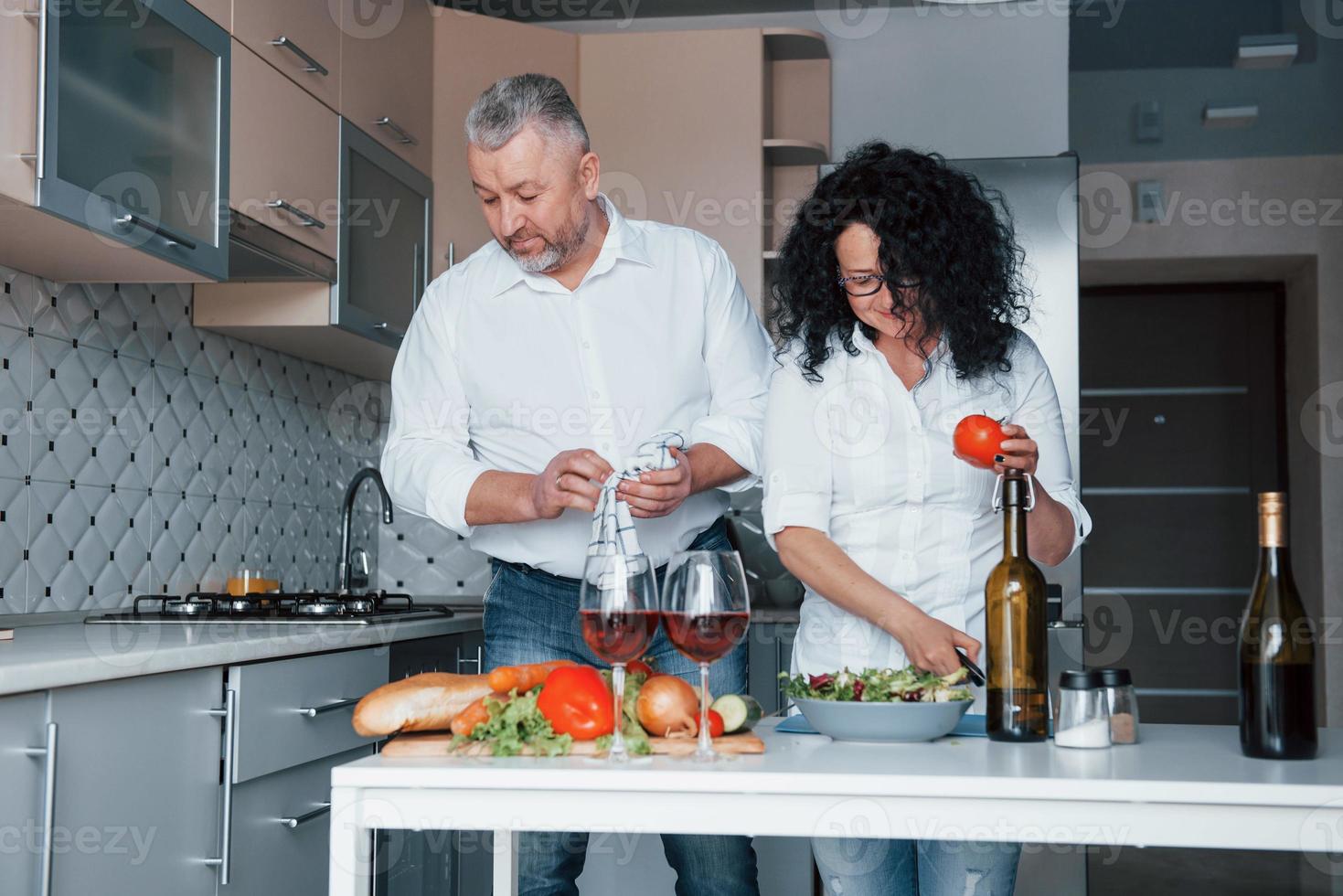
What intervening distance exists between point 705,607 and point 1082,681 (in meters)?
0.38

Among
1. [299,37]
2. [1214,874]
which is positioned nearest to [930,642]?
[299,37]

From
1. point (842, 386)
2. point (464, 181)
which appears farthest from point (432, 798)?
point (464, 181)

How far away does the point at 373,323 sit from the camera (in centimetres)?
304

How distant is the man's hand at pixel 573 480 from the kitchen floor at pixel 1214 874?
9.08 ft

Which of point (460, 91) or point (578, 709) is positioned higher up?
point (460, 91)

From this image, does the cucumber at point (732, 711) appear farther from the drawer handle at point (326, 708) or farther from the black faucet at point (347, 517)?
the black faucet at point (347, 517)

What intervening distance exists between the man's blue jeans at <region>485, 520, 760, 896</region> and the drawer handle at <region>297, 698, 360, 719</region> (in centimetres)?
40

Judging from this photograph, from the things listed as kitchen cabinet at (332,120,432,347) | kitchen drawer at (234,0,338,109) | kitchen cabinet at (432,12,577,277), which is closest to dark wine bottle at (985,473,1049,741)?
kitchen drawer at (234,0,338,109)

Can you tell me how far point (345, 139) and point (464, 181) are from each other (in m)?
→ 0.64

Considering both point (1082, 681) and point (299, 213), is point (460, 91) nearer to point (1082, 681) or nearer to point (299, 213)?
point (299, 213)

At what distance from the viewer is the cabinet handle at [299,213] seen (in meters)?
2.49

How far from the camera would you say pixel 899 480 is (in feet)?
5.30

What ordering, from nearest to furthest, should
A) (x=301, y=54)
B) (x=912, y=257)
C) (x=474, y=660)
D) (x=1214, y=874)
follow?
(x=912, y=257)
(x=301, y=54)
(x=474, y=660)
(x=1214, y=874)

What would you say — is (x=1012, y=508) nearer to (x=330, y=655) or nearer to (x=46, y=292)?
(x=330, y=655)
